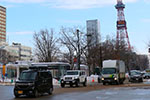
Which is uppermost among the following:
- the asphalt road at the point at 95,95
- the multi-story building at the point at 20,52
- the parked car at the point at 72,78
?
the multi-story building at the point at 20,52

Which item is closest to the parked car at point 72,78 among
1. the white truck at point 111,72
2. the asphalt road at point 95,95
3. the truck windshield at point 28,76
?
the white truck at point 111,72

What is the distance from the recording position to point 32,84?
1933 cm

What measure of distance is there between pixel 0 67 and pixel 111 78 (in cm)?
2379

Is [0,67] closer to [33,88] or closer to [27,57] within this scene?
[33,88]

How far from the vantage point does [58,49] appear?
6331 cm

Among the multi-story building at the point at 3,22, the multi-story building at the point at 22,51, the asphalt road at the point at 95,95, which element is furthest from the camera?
the multi-story building at the point at 3,22

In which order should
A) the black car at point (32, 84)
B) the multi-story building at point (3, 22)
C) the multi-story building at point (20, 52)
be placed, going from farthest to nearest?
the multi-story building at point (3, 22) → the multi-story building at point (20, 52) → the black car at point (32, 84)

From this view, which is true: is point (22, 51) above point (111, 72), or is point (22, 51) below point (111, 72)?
above

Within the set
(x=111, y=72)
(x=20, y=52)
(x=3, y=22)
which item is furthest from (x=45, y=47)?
(x=3, y=22)

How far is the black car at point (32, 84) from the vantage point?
758 inches

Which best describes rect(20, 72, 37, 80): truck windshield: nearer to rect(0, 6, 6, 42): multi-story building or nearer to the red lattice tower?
the red lattice tower

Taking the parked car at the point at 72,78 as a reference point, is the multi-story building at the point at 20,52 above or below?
above

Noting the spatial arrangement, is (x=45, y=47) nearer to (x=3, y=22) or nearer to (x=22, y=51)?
(x=22, y=51)

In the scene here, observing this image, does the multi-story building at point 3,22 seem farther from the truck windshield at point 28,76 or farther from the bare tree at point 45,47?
the truck windshield at point 28,76
